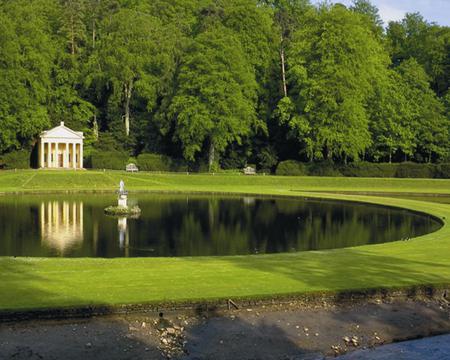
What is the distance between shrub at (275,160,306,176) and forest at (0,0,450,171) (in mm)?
2192

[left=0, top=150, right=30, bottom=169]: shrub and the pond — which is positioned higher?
[left=0, top=150, right=30, bottom=169]: shrub

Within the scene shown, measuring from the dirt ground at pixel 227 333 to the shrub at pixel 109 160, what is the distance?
206 feet

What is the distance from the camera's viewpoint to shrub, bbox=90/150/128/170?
242 feet

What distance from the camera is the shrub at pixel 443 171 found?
67000 mm

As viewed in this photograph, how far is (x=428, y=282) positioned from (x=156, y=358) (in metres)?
8.23

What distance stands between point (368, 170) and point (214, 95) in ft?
68.3

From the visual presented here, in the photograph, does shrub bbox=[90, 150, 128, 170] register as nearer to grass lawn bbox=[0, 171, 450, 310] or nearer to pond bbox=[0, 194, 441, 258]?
pond bbox=[0, 194, 441, 258]

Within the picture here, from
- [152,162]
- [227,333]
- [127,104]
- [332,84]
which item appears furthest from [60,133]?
[227,333]

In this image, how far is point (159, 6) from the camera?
3467 inches

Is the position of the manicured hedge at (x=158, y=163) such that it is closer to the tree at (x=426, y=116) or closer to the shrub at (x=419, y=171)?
the shrub at (x=419, y=171)

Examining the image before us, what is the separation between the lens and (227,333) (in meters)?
11.6

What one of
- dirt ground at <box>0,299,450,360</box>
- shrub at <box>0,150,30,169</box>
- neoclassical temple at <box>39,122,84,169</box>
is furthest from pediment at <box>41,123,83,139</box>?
dirt ground at <box>0,299,450,360</box>

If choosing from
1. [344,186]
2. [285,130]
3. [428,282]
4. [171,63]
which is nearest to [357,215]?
[428,282]

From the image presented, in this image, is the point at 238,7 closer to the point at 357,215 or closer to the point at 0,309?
the point at 357,215
